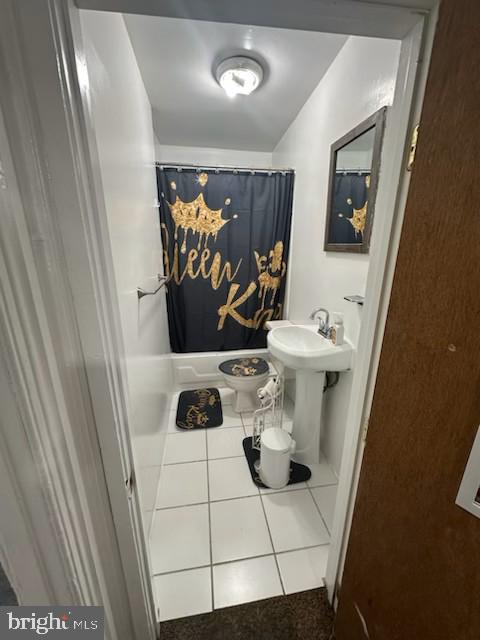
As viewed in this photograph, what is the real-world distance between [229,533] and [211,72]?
8.64 ft

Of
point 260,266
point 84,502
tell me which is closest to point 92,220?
point 84,502

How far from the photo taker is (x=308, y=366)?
1.28 metres

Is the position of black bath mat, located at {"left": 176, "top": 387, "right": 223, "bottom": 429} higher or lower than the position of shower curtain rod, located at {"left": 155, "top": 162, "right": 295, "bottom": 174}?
lower

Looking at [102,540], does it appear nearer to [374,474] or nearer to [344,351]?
[374,474]

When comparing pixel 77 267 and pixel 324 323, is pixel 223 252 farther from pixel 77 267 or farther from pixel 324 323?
pixel 77 267

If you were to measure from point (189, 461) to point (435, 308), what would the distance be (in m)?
1.69

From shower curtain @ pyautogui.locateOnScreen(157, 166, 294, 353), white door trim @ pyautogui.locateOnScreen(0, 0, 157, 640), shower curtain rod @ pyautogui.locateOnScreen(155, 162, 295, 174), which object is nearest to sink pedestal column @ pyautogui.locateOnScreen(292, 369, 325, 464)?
shower curtain @ pyautogui.locateOnScreen(157, 166, 294, 353)

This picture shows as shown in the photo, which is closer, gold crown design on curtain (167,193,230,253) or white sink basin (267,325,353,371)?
white sink basin (267,325,353,371)

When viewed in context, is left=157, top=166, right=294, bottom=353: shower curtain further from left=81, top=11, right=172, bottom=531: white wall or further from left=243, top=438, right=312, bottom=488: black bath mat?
left=243, top=438, right=312, bottom=488: black bath mat

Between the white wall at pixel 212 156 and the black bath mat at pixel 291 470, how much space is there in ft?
8.72

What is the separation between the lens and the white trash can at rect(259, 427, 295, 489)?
1388 mm

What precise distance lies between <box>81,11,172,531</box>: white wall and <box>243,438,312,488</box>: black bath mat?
578 millimetres

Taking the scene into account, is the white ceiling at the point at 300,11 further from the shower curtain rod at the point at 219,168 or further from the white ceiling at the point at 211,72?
the shower curtain rod at the point at 219,168

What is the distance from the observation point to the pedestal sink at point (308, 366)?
1.29 m
